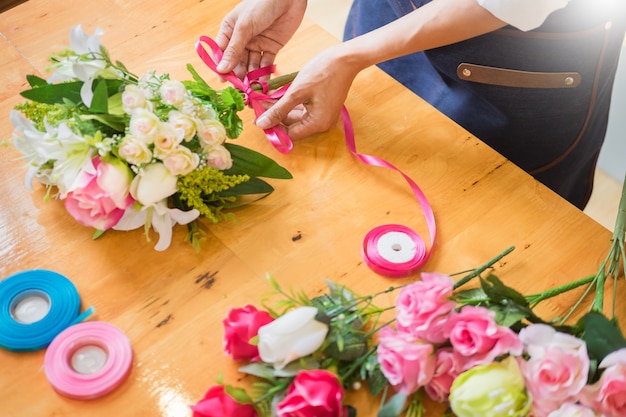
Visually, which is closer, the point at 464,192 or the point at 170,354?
the point at 170,354

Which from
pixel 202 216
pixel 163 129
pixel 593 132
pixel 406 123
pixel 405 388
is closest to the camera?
pixel 405 388

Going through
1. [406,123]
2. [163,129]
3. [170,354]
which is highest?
[163,129]

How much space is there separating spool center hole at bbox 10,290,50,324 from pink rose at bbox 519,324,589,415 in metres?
0.68

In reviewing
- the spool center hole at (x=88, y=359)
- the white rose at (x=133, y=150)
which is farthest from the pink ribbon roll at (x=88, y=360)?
the white rose at (x=133, y=150)

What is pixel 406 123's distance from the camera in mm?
1414

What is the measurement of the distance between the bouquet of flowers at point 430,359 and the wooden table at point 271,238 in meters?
0.07

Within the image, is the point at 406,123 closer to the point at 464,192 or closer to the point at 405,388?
the point at 464,192

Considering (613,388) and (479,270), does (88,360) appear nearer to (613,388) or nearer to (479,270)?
(479,270)

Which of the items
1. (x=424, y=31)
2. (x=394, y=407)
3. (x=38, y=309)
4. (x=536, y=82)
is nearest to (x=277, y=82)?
(x=424, y=31)

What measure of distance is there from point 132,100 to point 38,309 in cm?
34

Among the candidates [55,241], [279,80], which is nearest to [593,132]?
[279,80]

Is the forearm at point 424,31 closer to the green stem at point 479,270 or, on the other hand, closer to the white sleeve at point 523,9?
the white sleeve at point 523,9

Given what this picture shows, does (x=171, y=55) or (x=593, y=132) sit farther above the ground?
(x=171, y=55)

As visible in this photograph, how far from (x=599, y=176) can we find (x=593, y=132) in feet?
3.35
